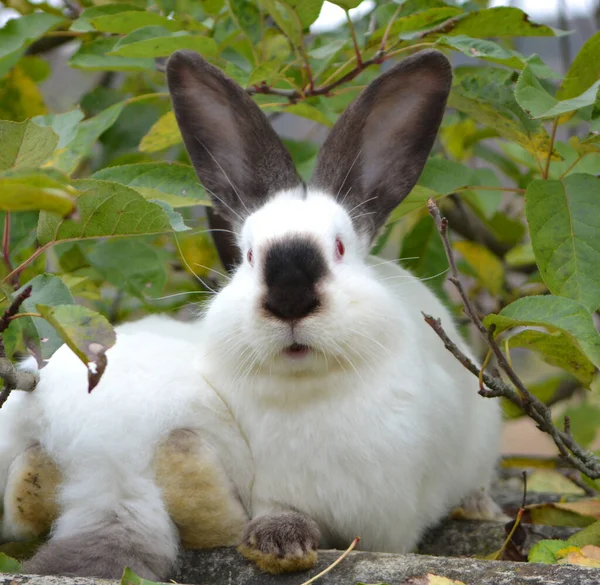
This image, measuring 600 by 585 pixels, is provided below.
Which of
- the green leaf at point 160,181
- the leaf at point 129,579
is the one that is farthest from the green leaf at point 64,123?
the leaf at point 129,579

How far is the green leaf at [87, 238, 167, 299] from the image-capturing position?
9.63 feet

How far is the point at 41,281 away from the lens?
2.06 m

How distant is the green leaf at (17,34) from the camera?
277 centimetres

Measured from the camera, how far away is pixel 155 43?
2467 mm

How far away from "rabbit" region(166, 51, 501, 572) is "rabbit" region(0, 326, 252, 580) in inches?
4.0

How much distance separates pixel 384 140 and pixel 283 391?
83cm

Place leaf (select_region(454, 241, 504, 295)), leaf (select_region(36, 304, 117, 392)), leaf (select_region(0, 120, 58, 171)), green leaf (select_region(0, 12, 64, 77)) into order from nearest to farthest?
leaf (select_region(36, 304, 117, 392)) → leaf (select_region(0, 120, 58, 171)) → green leaf (select_region(0, 12, 64, 77)) → leaf (select_region(454, 241, 504, 295))

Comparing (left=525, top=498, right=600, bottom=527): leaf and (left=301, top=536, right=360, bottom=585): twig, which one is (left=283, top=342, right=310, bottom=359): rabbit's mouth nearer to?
(left=301, top=536, right=360, bottom=585): twig

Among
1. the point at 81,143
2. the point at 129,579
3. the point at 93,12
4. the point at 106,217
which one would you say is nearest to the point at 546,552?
the point at 129,579

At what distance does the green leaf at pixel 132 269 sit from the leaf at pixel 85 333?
1.20 meters

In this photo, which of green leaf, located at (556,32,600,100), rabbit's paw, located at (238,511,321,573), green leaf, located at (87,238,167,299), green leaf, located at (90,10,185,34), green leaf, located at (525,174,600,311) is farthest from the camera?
green leaf, located at (87,238,167,299)

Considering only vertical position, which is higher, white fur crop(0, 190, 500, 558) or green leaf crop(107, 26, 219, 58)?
green leaf crop(107, 26, 219, 58)

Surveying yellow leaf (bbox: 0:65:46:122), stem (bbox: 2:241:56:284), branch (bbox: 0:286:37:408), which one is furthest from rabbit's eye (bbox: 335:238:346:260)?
yellow leaf (bbox: 0:65:46:122)

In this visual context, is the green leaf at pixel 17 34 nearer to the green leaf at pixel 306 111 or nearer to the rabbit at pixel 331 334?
the rabbit at pixel 331 334
